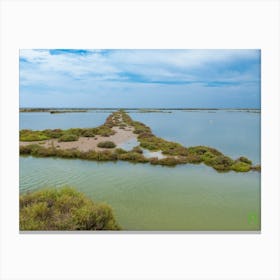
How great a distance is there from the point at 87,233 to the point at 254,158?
12.3 feet

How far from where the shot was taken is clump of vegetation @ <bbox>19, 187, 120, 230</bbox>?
10.8 ft

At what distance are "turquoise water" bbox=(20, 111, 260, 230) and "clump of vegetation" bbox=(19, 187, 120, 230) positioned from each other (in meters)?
0.38

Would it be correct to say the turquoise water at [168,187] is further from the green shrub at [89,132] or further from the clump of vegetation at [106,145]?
the green shrub at [89,132]

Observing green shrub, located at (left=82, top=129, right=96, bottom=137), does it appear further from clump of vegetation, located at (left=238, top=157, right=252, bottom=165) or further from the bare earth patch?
clump of vegetation, located at (left=238, top=157, right=252, bottom=165)

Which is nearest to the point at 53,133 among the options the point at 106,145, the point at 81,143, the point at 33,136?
the point at 81,143

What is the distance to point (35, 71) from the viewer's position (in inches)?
158

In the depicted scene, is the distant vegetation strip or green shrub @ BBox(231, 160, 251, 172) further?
the distant vegetation strip

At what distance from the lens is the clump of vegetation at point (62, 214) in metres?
3.29

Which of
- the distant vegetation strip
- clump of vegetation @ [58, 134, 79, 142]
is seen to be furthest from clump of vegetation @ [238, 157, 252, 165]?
clump of vegetation @ [58, 134, 79, 142]

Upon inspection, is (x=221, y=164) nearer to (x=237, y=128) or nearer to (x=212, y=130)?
(x=237, y=128)

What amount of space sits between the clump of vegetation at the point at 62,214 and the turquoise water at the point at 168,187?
0.38 m

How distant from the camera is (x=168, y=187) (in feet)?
14.8

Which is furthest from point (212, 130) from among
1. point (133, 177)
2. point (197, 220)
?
point (197, 220)

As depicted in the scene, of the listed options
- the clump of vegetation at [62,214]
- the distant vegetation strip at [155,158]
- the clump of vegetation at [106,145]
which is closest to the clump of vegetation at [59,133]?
the distant vegetation strip at [155,158]
